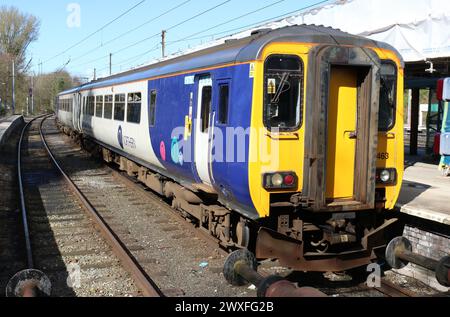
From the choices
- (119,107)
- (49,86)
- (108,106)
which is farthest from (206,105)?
(49,86)

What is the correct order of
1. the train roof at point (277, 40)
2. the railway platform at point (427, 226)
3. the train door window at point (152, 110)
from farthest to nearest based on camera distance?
the train door window at point (152, 110)
the railway platform at point (427, 226)
the train roof at point (277, 40)

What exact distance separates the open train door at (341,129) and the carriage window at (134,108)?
5.82 meters

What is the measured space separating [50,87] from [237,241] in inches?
3171

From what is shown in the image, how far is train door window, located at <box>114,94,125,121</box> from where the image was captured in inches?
501

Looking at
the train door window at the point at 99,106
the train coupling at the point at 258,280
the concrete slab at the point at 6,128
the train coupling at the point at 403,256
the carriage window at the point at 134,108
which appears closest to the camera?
the train coupling at the point at 258,280

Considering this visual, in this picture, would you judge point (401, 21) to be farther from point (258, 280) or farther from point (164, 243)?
point (258, 280)

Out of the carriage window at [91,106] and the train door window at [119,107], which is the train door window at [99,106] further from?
the train door window at [119,107]

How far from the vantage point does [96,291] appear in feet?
20.0

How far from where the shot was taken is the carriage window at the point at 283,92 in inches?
226

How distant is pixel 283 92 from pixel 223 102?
38.1 inches

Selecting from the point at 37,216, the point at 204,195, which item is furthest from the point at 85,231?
the point at 204,195

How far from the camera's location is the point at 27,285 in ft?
13.0

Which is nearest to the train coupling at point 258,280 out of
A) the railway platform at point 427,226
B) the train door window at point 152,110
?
the railway platform at point 427,226

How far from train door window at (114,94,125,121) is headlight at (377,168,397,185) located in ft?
25.6
